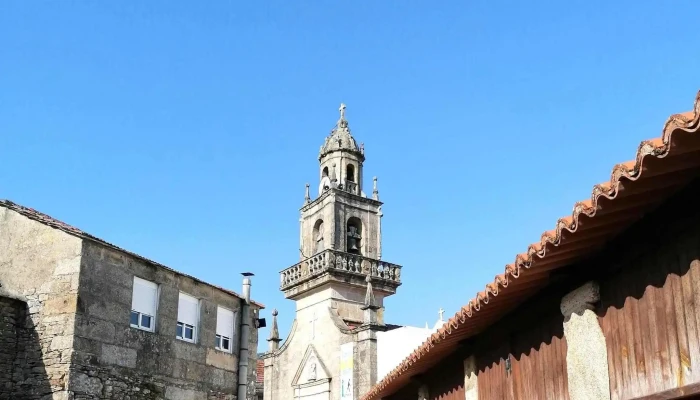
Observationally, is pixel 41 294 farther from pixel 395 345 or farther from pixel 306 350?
pixel 306 350

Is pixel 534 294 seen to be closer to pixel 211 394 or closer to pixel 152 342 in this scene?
pixel 152 342

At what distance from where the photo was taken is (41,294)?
515 inches

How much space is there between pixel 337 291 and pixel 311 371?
3381 millimetres

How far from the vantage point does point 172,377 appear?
582 inches

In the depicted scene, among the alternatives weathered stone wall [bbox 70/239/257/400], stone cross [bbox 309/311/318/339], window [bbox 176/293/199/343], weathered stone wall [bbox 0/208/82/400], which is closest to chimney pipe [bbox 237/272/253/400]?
weathered stone wall [bbox 70/239/257/400]

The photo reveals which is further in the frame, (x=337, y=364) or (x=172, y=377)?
(x=337, y=364)

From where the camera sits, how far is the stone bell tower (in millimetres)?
27703

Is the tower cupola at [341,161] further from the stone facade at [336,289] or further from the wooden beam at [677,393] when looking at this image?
the wooden beam at [677,393]

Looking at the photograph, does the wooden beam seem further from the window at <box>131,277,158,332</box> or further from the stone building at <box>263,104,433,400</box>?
the stone building at <box>263,104,433,400</box>

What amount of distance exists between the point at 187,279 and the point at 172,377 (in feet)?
6.64

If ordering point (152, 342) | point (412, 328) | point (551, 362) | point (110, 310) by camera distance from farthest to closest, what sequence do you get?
point (412, 328) < point (152, 342) < point (110, 310) < point (551, 362)

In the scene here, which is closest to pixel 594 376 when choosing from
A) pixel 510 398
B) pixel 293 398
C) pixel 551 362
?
pixel 551 362

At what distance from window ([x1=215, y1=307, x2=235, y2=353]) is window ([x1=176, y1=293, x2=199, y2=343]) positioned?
2.52 feet

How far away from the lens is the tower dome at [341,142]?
1258 inches
